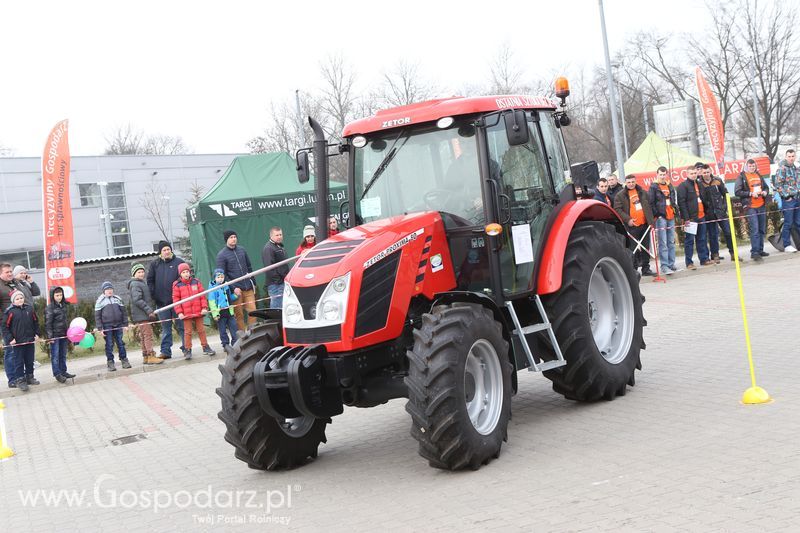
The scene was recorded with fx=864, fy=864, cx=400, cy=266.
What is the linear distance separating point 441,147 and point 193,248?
15.8 meters

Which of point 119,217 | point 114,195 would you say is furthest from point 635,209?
point 119,217

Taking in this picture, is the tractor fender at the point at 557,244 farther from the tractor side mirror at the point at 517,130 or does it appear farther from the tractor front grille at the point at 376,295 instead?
the tractor front grille at the point at 376,295

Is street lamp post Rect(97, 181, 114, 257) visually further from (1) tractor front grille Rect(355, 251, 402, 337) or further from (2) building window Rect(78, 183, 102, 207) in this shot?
(1) tractor front grille Rect(355, 251, 402, 337)

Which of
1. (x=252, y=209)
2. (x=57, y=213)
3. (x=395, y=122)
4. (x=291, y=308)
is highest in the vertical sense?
(x=57, y=213)

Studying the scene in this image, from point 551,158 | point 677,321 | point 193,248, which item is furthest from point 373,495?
point 193,248

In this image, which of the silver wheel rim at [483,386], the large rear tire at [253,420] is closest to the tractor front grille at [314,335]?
the large rear tire at [253,420]

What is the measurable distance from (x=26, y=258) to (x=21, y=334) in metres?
40.6

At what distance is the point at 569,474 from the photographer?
572 cm

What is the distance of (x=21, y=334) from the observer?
13.3 meters

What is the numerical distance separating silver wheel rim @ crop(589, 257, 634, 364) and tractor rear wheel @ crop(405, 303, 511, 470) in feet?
6.62

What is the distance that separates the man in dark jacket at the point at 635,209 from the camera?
1670 centimetres

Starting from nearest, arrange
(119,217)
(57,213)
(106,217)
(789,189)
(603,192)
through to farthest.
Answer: (603,192)
(789,189)
(57,213)
(106,217)
(119,217)

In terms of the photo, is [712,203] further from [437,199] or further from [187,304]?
[437,199]

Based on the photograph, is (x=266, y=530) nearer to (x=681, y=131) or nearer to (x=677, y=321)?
(x=677, y=321)
